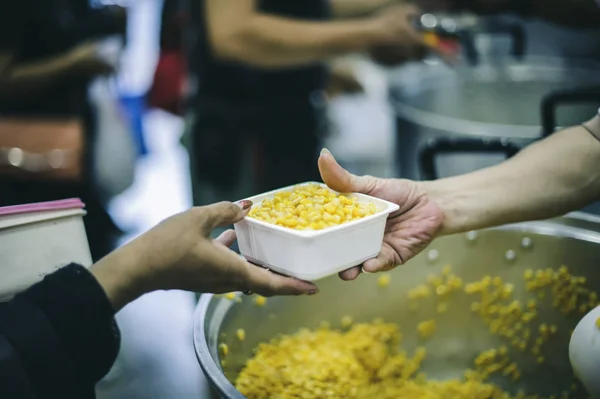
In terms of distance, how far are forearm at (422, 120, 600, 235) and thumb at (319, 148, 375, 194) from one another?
231mm

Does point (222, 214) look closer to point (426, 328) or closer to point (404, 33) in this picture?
point (426, 328)

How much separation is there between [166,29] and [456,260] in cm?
230

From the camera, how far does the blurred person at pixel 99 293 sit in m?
0.74

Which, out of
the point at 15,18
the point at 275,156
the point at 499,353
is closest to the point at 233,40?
the point at 275,156

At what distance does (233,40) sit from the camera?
1775 mm

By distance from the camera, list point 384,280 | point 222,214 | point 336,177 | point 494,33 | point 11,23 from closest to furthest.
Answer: point 222,214, point 336,177, point 384,280, point 11,23, point 494,33

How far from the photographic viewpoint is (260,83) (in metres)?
1.83

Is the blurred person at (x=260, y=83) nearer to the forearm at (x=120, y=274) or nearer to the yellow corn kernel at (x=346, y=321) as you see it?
the yellow corn kernel at (x=346, y=321)

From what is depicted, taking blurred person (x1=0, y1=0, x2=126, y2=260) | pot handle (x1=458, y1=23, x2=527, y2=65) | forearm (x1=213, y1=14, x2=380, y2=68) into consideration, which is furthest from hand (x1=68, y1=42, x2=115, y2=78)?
pot handle (x1=458, y1=23, x2=527, y2=65)

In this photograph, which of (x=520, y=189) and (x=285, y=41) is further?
(x=285, y=41)

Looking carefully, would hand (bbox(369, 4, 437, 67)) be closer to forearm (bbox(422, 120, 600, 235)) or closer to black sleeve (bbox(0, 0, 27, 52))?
forearm (bbox(422, 120, 600, 235))

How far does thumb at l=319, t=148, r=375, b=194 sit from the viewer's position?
0.97m

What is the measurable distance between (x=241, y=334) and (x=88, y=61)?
4.30 ft

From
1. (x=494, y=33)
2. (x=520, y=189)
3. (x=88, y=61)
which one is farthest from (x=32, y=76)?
(x=494, y=33)
